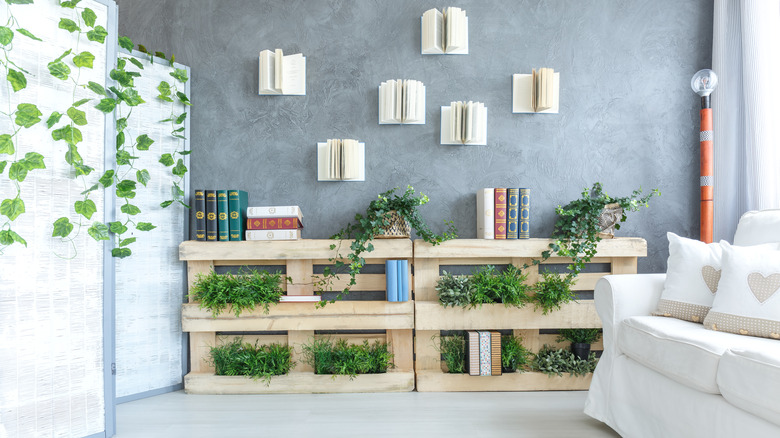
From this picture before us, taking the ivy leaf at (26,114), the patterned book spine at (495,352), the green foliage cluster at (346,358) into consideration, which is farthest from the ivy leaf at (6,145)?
the patterned book spine at (495,352)

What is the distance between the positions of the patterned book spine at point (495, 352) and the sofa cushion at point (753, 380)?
3.69ft

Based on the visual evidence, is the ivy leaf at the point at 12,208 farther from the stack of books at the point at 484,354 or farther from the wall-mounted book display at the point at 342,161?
the stack of books at the point at 484,354

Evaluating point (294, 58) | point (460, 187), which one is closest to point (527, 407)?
point (460, 187)

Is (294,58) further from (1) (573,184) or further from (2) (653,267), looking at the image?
(2) (653,267)

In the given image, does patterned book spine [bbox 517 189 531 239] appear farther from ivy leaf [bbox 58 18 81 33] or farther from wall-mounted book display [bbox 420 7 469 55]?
ivy leaf [bbox 58 18 81 33]

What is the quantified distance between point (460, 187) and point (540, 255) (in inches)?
23.6

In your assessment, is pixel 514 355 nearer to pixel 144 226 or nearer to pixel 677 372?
pixel 677 372

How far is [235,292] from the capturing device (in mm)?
2291

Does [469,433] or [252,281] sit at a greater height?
[252,281]

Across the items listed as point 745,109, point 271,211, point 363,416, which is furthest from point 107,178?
point 745,109

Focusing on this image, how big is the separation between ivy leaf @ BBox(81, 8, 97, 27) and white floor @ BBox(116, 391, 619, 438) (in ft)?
5.55

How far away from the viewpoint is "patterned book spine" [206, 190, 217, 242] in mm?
2361

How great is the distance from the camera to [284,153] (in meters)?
2.57

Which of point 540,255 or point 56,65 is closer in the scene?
point 56,65
